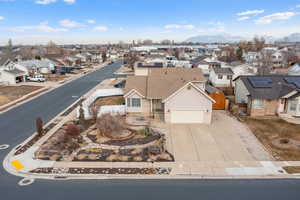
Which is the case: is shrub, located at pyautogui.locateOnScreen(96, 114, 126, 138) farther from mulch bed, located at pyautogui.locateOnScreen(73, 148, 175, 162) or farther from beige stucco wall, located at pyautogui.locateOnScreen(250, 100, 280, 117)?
beige stucco wall, located at pyautogui.locateOnScreen(250, 100, 280, 117)

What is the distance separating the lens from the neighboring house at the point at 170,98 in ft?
74.5

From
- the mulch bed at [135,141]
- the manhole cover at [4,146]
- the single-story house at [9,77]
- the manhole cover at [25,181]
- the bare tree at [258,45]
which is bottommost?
the manhole cover at [25,181]

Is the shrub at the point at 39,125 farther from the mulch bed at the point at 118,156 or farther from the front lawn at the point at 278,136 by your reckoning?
the front lawn at the point at 278,136

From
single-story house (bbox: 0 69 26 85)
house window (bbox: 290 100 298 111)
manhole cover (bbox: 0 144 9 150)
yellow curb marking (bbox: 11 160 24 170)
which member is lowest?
yellow curb marking (bbox: 11 160 24 170)

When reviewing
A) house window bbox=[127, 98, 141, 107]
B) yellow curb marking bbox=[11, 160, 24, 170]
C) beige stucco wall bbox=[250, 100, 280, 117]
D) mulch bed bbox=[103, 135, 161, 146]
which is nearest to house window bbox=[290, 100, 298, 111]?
beige stucco wall bbox=[250, 100, 280, 117]

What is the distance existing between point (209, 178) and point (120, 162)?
21.1ft

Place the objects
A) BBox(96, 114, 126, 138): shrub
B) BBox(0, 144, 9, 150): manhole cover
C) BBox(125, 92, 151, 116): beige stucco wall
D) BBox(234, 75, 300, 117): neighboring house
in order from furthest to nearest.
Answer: BBox(125, 92, 151, 116): beige stucco wall → BBox(234, 75, 300, 117): neighboring house → BBox(96, 114, 126, 138): shrub → BBox(0, 144, 9, 150): manhole cover

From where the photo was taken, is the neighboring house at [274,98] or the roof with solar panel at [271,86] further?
the roof with solar panel at [271,86]

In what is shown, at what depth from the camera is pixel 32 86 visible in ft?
149

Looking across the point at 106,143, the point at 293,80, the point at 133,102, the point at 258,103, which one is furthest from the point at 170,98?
the point at 293,80

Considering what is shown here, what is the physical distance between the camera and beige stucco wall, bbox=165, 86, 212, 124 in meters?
22.6

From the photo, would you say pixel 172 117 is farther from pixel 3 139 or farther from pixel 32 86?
pixel 32 86

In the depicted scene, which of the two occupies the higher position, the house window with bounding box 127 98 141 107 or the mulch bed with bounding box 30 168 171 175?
the house window with bounding box 127 98 141 107

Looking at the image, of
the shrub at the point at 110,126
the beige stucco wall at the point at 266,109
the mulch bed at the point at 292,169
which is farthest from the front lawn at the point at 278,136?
the shrub at the point at 110,126
